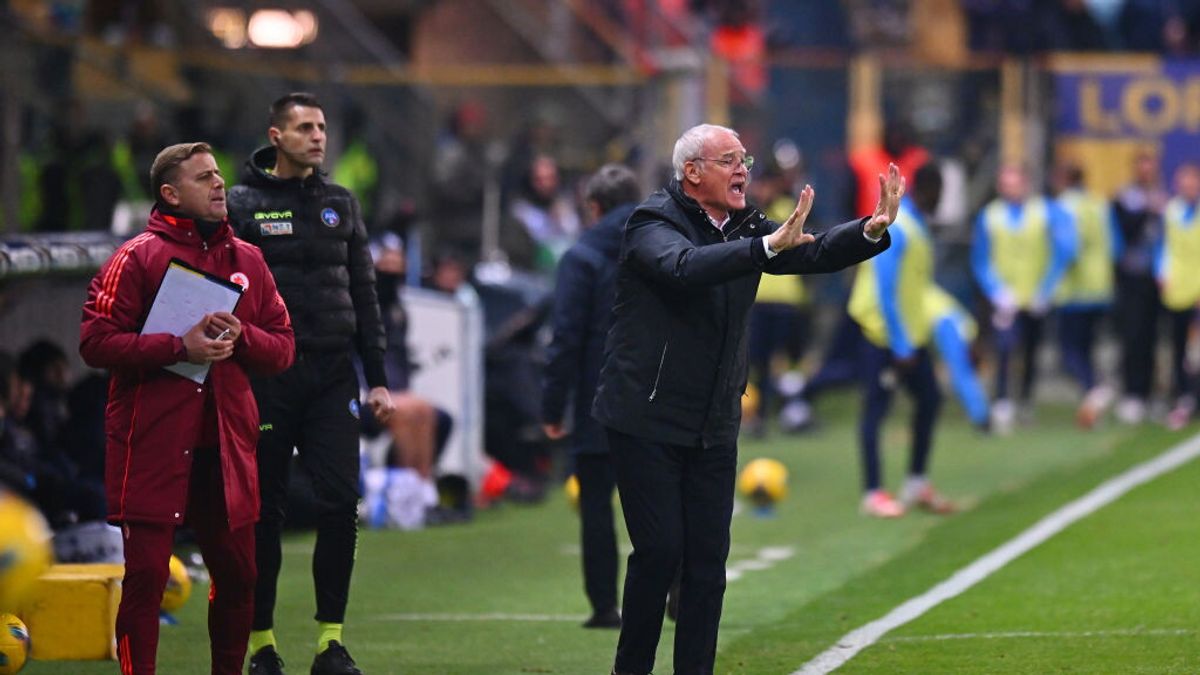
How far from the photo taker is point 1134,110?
74.7 ft

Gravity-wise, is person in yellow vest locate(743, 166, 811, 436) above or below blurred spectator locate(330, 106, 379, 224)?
below

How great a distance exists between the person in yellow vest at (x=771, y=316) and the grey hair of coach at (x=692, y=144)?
11583mm

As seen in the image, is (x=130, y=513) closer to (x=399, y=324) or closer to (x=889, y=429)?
(x=399, y=324)

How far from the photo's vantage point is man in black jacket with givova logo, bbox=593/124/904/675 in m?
7.95

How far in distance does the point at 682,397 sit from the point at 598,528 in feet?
8.35

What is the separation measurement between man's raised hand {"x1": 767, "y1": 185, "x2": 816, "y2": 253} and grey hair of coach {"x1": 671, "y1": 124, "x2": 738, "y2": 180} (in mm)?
607

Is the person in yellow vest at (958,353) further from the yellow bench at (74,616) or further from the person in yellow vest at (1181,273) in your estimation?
the yellow bench at (74,616)

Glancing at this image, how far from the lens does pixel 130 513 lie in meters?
7.85

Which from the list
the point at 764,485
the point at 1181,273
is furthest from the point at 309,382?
the point at 1181,273

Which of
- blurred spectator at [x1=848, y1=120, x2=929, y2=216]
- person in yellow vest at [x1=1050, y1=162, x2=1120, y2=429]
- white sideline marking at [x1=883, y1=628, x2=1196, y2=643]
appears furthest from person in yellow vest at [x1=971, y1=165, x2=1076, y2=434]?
white sideline marking at [x1=883, y1=628, x2=1196, y2=643]

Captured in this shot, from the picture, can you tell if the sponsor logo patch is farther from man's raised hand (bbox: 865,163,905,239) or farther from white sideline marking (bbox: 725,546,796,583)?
white sideline marking (bbox: 725,546,796,583)

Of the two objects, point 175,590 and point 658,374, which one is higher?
point 658,374

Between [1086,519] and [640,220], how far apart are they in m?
6.49

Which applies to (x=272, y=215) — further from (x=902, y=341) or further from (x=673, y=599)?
(x=902, y=341)
